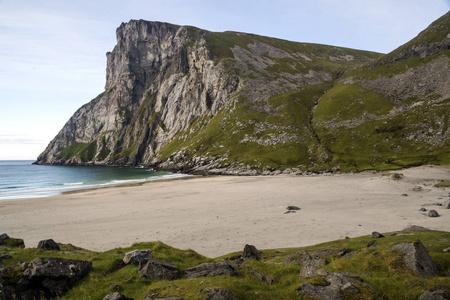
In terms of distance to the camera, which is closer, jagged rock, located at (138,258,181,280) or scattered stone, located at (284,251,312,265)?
jagged rock, located at (138,258,181,280)

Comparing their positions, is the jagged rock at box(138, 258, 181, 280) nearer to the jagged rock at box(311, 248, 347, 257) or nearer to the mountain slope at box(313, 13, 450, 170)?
the jagged rock at box(311, 248, 347, 257)

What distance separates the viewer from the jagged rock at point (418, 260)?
11906mm

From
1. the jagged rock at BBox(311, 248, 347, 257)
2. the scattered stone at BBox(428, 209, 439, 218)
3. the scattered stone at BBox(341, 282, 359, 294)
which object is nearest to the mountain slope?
the scattered stone at BBox(428, 209, 439, 218)

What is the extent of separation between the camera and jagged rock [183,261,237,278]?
1286 cm

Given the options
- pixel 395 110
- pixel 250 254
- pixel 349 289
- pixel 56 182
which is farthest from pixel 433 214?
pixel 56 182

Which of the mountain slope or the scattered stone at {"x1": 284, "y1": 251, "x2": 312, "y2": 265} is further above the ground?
the mountain slope

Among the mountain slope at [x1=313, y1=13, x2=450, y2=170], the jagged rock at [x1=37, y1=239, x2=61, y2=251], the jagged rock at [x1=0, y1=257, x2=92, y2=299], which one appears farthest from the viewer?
the mountain slope at [x1=313, y1=13, x2=450, y2=170]

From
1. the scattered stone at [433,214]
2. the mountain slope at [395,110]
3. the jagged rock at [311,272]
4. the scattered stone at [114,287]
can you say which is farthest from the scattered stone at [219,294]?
the mountain slope at [395,110]

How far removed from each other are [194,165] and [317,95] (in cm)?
9728

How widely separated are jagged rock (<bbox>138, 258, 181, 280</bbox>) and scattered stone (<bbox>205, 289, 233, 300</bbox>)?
487 centimetres

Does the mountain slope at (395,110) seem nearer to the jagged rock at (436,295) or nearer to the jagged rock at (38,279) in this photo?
the jagged rock at (436,295)

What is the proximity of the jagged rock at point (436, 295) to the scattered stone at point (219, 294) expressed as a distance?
7.35 meters

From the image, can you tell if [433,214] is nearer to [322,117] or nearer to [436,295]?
[436,295]

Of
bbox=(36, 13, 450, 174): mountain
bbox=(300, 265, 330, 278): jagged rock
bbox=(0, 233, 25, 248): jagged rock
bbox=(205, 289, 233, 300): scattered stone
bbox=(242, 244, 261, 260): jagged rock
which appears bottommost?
bbox=(242, 244, 261, 260): jagged rock
